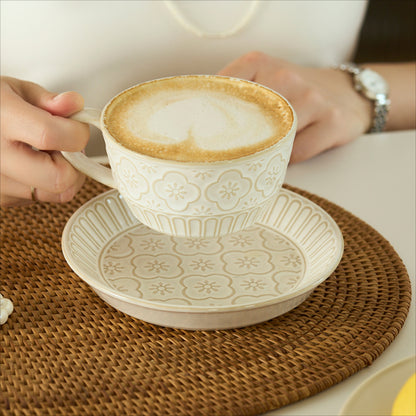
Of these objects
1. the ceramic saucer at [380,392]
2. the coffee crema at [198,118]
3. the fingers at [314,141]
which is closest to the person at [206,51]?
the fingers at [314,141]

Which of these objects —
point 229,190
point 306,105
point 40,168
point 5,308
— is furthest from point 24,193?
point 306,105

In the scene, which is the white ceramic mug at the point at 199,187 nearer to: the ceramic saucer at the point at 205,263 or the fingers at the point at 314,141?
the ceramic saucer at the point at 205,263

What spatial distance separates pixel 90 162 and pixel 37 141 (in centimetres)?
6

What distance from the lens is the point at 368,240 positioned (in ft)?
2.16

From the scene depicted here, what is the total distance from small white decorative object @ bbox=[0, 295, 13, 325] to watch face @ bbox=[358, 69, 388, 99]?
0.66 metres

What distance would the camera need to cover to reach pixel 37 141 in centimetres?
61

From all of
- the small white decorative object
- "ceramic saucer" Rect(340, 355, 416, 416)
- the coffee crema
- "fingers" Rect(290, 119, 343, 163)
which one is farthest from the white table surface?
the small white decorative object

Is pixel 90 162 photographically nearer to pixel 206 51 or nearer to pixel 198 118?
pixel 198 118

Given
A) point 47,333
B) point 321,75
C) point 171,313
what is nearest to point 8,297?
point 47,333

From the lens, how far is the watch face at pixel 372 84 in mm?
971

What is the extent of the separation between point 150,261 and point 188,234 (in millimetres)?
88

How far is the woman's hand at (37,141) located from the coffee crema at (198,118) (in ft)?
0.17

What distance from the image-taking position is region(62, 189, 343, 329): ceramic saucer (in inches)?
20.4

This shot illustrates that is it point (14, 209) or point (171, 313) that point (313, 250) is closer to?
point (171, 313)
